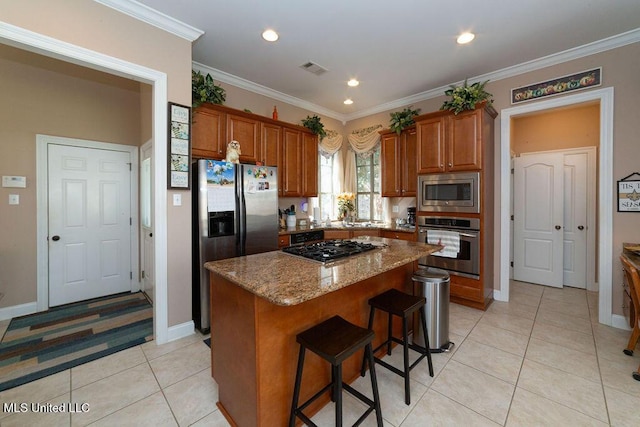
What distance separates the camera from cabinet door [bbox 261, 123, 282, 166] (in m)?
3.68

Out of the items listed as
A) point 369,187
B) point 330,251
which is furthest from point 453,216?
point 330,251

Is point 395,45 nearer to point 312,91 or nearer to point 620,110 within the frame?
point 312,91

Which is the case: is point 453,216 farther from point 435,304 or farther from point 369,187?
point 369,187

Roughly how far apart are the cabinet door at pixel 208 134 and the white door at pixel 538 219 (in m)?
4.74

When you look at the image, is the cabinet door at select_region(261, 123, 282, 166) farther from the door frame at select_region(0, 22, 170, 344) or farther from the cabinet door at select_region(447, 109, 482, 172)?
the cabinet door at select_region(447, 109, 482, 172)

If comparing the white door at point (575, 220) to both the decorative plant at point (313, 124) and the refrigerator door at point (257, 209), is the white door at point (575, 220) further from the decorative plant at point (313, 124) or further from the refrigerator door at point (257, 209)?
the refrigerator door at point (257, 209)

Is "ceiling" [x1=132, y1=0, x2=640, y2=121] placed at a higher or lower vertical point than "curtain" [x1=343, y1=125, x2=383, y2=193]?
higher

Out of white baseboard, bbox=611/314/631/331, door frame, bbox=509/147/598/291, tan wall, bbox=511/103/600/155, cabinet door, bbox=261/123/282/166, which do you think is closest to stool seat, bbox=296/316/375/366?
cabinet door, bbox=261/123/282/166

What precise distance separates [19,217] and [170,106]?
2.43 metres

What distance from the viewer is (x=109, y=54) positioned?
2.20 m

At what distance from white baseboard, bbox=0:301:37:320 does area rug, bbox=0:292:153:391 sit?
0.31ft

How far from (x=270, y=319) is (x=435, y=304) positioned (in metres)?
1.60

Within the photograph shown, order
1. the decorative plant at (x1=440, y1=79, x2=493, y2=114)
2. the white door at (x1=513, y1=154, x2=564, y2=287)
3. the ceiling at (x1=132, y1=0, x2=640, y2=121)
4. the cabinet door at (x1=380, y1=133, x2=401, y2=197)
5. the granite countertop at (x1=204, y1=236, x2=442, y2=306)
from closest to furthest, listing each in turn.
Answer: the granite countertop at (x1=204, y1=236, x2=442, y2=306), the ceiling at (x1=132, y1=0, x2=640, y2=121), the decorative plant at (x1=440, y1=79, x2=493, y2=114), the white door at (x1=513, y1=154, x2=564, y2=287), the cabinet door at (x1=380, y1=133, x2=401, y2=197)

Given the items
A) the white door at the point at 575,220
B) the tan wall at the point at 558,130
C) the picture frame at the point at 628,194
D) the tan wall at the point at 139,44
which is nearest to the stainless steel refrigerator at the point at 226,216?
the tan wall at the point at 139,44
